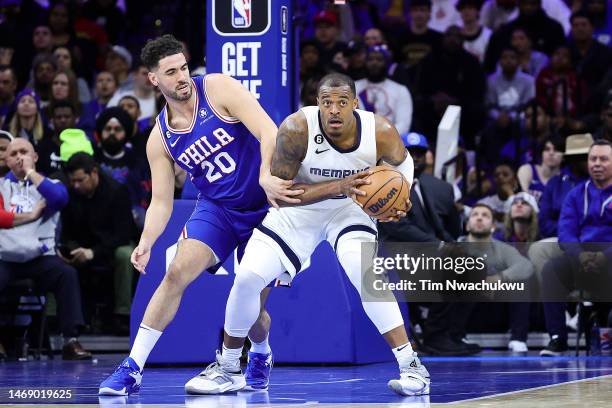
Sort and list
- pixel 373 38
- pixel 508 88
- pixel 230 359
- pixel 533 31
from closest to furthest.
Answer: pixel 230 359, pixel 373 38, pixel 508 88, pixel 533 31

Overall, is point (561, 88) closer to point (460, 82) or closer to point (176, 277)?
point (460, 82)

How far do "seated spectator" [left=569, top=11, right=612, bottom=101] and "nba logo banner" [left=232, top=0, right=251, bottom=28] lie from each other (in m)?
5.82

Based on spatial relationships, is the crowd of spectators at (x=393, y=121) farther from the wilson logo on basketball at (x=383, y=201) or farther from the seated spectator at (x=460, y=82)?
the wilson logo on basketball at (x=383, y=201)

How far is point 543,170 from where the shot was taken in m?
13.7

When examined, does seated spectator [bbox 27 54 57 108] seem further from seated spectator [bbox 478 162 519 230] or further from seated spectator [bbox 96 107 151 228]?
seated spectator [bbox 478 162 519 230]

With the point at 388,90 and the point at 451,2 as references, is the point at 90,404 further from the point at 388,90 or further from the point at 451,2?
the point at 451,2

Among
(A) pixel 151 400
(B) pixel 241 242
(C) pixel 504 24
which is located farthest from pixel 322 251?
(C) pixel 504 24

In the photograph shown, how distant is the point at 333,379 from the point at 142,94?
21.8ft

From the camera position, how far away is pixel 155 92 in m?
15.1

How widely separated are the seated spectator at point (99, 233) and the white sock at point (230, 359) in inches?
174

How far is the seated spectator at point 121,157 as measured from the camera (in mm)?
13477

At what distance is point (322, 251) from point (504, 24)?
21.1 feet

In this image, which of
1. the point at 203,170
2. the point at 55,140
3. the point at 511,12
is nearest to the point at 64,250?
the point at 55,140

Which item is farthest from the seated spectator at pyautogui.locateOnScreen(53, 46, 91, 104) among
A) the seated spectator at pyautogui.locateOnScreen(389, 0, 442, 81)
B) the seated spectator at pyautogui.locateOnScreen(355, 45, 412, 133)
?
the seated spectator at pyautogui.locateOnScreen(389, 0, 442, 81)
